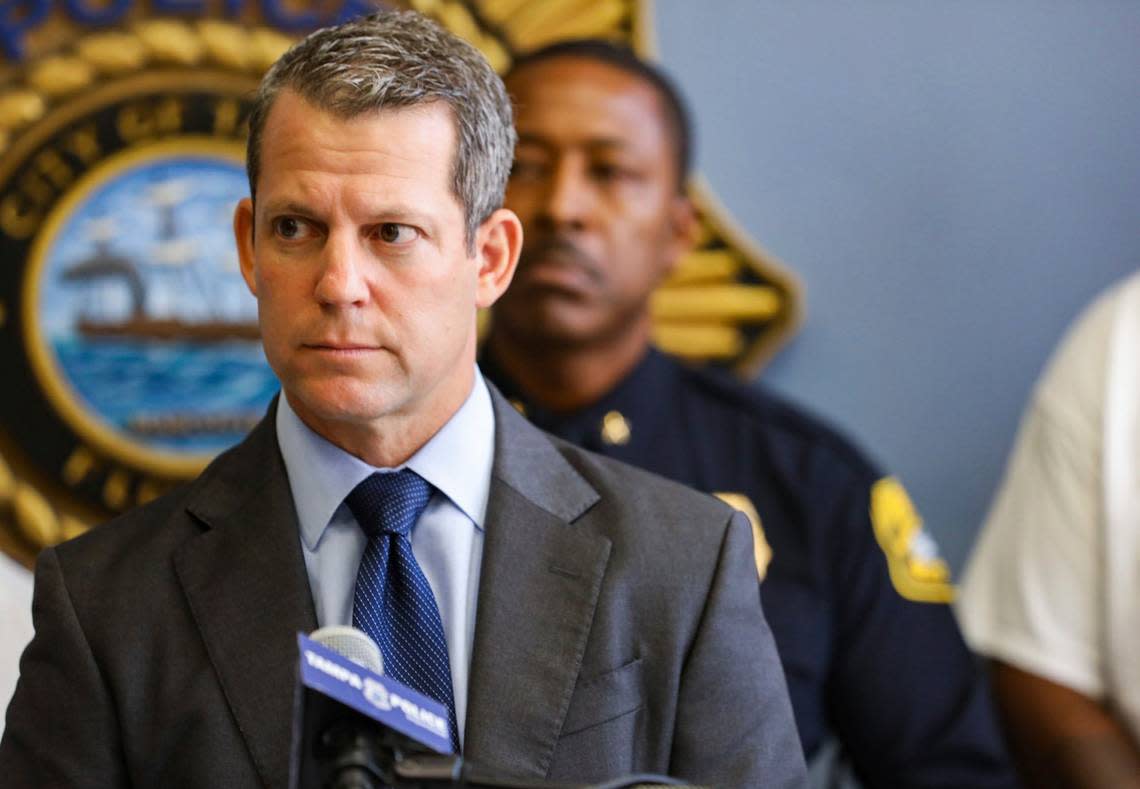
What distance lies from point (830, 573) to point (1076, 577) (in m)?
0.27

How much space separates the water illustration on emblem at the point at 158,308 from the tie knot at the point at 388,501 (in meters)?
0.82

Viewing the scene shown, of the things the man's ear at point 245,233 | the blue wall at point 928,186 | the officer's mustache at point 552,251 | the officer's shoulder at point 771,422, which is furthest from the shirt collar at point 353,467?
the blue wall at point 928,186

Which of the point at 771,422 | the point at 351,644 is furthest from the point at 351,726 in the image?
the point at 771,422

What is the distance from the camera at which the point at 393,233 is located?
1.06 metres

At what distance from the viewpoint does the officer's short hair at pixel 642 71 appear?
1923 mm

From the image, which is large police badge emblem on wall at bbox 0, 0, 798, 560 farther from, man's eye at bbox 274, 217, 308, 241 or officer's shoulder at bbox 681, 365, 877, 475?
man's eye at bbox 274, 217, 308, 241

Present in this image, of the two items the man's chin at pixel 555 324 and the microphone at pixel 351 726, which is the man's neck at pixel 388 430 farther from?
the man's chin at pixel 555 324

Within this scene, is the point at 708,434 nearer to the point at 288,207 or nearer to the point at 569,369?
the point at 569,369

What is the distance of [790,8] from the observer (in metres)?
2.11

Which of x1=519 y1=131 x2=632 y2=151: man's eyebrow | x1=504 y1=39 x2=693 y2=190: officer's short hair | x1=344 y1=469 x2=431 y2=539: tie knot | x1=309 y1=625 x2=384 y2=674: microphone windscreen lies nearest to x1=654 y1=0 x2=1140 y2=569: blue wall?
x1=504 y1=39 x2=693 y2=190: officer's short hair

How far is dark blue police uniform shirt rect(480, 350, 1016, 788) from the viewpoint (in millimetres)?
1842

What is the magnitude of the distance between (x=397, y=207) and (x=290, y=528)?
0.24 m

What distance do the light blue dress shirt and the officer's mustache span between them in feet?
2.28

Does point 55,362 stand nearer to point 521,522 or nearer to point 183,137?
point 183,137
